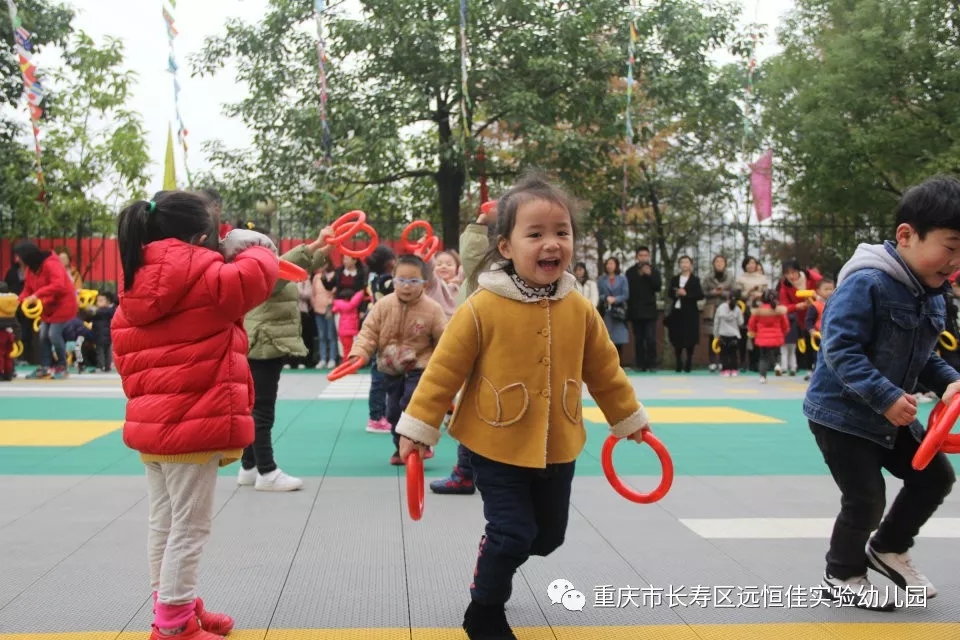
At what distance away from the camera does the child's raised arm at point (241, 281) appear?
3.19 metres

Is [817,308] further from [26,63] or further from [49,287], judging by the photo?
[26,63]

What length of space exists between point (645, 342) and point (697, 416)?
606cm

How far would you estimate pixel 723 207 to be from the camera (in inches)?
953

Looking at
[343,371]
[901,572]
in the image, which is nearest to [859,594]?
[901,572]

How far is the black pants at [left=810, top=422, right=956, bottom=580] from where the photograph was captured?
367cm

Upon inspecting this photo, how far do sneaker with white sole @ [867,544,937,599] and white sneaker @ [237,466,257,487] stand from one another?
3.68 m

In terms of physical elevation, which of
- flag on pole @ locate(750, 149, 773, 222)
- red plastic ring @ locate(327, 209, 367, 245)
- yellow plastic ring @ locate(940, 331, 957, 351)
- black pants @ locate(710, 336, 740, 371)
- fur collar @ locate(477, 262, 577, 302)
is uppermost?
flag on pole @ locate(750, 149, 773, 222)

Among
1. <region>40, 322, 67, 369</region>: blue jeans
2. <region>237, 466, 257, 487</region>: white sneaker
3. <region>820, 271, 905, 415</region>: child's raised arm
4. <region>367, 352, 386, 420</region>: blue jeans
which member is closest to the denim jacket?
<region>820, 271, 905, 415</region>: child's raised arm

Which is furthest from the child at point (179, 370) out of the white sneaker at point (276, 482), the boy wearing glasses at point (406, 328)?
the boy wearing glasses at point (406, 328)

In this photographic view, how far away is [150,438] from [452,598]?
51.7 inches

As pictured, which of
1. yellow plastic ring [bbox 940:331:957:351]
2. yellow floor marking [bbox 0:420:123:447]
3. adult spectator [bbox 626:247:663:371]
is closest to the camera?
yellow floor marking [bbox 0:420:123:447]

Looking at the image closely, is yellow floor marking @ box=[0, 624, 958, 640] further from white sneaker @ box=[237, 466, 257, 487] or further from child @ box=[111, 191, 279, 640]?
white sneaker @ box=[237, 466, 257, 487]

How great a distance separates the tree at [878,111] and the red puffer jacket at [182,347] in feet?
53.5

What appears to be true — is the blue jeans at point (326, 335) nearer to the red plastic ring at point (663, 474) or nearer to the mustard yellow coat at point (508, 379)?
the red plastic ring at point (663, 474)
